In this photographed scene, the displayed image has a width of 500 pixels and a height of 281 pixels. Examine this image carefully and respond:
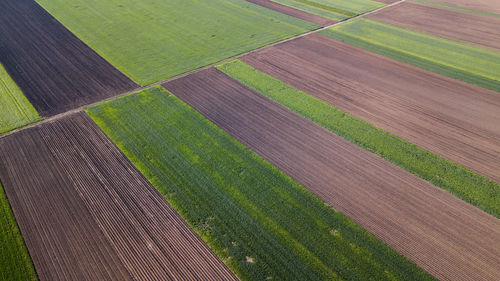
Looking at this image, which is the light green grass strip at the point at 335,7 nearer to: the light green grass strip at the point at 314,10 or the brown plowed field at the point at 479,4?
the light green grass strip at the point at 314,10

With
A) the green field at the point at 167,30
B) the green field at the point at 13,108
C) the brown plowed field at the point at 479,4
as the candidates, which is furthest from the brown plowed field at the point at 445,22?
the green field at the point at 13,108

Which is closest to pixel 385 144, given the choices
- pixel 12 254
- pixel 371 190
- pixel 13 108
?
pixel 371 190

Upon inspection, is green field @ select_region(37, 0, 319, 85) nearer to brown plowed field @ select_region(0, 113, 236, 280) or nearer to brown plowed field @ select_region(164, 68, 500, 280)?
brown plowed field @ select_region(164, 68, 500, 280)

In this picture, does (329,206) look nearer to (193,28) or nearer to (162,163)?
(162,163)

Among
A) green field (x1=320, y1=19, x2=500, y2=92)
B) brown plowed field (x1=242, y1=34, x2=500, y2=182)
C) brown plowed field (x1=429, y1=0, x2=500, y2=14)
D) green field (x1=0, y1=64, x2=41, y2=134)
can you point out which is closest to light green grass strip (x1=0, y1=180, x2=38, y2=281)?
green field (x1=0, y1=64, x2=41, y2=134)

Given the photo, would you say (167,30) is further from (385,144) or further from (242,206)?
(385,144)

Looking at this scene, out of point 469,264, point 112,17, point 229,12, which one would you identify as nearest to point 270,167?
point 469,264
